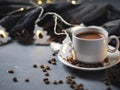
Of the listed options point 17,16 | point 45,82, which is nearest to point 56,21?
point 17,16

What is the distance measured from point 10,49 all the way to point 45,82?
0.70 ft

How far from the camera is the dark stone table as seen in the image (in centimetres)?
70

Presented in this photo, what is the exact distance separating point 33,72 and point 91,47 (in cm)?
16

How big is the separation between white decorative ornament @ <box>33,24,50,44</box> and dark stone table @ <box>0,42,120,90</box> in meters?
0.02

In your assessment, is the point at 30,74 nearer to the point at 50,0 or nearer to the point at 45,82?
the point at 45,82

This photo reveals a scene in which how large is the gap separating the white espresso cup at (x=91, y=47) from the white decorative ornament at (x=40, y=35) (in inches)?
5.9

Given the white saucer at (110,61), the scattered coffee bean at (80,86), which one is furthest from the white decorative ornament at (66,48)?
the scattered coffee bean at (80,86)

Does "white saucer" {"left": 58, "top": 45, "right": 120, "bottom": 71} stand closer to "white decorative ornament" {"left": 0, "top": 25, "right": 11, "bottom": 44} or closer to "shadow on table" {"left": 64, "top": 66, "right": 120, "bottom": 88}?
"shadow on table" {"left": 64, "top": 66, "right": 120, "bottom": 88}

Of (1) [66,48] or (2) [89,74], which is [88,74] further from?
(1) [66,48]

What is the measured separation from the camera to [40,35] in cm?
91

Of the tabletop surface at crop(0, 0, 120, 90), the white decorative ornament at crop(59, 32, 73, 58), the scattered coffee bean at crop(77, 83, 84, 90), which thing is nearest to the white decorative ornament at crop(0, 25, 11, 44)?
the tabletop surface at crop(0, 0, 120, 90)

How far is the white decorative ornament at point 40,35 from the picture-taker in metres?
0.89

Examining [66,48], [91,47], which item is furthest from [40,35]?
[91,47]

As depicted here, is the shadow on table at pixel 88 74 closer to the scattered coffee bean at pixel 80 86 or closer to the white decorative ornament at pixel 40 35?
the scattered coffee bean at pixel 80 86
